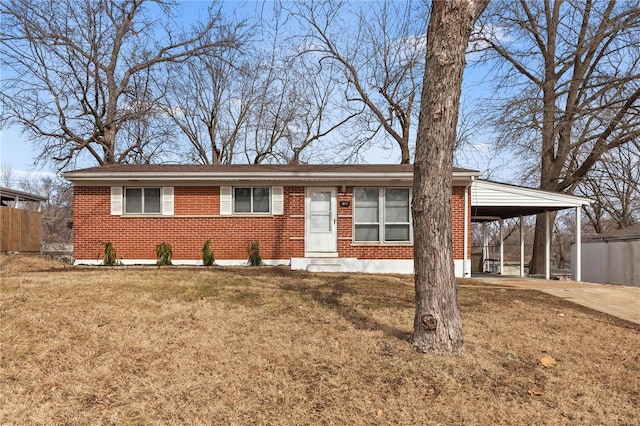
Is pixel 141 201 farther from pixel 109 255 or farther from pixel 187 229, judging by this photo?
pixel 109 255

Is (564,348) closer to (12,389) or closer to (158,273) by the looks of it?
(12,389)

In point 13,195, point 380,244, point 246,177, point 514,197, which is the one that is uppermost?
point 13,195

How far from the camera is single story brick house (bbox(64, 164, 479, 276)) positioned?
12688 millimetres

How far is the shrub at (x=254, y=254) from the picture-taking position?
41.2ft

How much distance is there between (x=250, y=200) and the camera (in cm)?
1286

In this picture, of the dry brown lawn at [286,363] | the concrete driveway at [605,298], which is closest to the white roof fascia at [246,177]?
the concrete driveway at [605,298]

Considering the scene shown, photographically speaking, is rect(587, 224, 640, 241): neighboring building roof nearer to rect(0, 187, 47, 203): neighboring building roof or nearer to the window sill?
the window sill

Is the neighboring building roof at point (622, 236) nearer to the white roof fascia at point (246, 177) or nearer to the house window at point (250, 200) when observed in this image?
the white roof fascia at point (246, 177)

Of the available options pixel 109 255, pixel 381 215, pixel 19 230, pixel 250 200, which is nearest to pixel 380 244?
pixel 381 215

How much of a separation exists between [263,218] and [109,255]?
4262 millimetres

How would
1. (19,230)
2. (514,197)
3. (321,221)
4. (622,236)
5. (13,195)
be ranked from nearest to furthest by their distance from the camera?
1. (321,221)
2. (514,197)
3. (19,230)
4. (622,236)
5. (13,195)

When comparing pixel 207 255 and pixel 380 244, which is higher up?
pixel 380 244

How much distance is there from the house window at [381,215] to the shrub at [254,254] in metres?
2.71

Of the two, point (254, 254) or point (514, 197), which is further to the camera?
point (514, 197)
